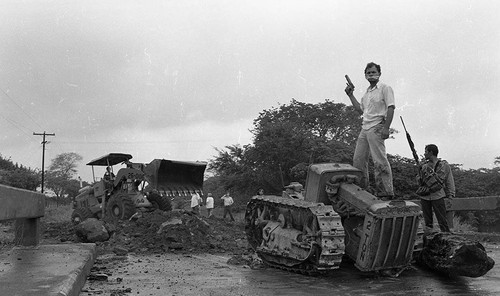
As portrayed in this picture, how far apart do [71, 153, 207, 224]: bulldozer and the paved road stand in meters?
9.74

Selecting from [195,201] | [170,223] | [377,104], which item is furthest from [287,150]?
[377,104]

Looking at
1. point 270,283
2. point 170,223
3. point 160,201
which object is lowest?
point 270,283

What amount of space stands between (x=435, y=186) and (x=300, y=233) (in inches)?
99.6

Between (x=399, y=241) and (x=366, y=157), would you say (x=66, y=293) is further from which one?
(x=366, y=157)

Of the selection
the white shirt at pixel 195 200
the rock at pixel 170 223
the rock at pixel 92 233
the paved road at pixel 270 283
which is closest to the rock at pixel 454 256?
the paved road at pixel 270 283

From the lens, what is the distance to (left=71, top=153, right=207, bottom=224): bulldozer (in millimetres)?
18578

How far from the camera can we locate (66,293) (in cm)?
473

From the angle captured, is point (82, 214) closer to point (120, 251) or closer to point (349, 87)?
point (120, 251)

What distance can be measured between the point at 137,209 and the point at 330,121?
32804 mm

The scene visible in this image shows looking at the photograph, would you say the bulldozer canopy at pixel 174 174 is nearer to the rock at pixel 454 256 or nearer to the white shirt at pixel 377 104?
the white shirt at pixel 377 104

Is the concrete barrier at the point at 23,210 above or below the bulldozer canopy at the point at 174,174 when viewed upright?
below

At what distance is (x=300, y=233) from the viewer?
306 inches

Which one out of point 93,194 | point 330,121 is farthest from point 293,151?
point 93,194

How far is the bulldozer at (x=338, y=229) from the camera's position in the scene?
23.2 feet
